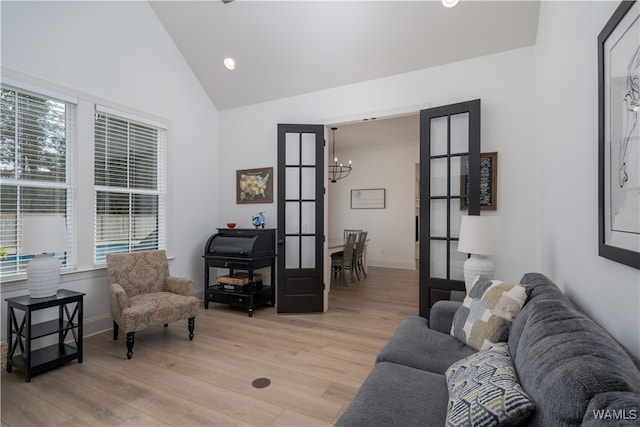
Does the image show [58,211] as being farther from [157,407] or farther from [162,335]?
[157,407]

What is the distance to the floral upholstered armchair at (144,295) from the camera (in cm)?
287

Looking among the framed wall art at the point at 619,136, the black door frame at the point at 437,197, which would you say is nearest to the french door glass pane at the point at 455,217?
the black door frame at the point at 437,197

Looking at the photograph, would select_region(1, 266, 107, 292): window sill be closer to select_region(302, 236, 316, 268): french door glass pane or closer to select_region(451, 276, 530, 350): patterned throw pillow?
select_region(302, 236, 316, 268): french door glass pane

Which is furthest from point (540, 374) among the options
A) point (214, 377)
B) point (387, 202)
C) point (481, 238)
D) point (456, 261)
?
point (387, 202)

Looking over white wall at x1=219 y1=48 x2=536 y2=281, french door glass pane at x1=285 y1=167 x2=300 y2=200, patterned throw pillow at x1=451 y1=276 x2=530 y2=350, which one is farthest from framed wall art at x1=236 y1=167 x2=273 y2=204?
patterned throw pillow at x1=451 y1=276 x2=530 y2=350

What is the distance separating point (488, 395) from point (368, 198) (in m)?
6.91

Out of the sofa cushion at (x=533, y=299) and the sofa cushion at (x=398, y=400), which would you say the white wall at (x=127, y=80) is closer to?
the sofa cushion at (x=398, y=400)

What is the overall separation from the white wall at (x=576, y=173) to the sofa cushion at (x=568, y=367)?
0.99ft

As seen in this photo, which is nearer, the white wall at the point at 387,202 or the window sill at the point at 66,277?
the window sill at the point at 66,277

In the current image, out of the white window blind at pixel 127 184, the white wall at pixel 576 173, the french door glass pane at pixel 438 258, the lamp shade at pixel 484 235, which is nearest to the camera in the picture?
the white wall at pixel 576 173

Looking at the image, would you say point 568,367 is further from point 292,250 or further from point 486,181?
point 292,250

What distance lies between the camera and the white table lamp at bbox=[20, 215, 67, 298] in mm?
2480

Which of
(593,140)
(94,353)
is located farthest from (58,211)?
(593,140)

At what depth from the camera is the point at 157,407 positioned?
2.09m
